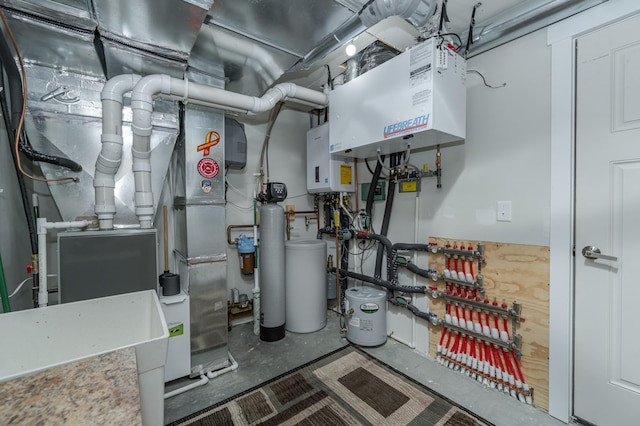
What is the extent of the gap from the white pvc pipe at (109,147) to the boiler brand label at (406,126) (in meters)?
1.71

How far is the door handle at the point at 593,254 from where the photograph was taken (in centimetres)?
148

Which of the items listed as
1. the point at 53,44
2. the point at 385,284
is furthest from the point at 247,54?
the point at 385,284

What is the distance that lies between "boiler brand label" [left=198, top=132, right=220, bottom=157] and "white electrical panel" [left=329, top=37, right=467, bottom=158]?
1070mm

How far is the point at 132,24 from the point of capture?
1473 mm

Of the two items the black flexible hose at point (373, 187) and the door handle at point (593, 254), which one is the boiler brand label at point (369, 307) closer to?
the black flexible hose at point (373, 187)

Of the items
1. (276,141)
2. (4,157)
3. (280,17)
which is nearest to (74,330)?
(4,157)

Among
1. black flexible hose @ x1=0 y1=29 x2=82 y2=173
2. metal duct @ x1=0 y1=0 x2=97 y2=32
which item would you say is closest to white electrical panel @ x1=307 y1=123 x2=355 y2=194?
metal duct @ x1=0 y1=0 x2=97 y2=32

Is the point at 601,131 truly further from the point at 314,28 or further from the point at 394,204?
the point at 314,28

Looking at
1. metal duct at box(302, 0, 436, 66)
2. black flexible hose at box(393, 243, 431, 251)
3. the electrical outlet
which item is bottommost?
black flexible hose at box(393, 243, 431, 251)

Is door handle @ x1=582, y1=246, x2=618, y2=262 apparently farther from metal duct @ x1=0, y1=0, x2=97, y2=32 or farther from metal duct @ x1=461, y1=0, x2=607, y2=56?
metal duct @ x1=0, y1=0, x2=97, y2=32

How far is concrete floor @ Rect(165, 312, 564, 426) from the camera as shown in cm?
169

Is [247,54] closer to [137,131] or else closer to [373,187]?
[137,131]

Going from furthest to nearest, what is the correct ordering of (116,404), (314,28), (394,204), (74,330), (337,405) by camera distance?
(394,204) < (337,405) < (314,28) < (74,330) < (116,404)

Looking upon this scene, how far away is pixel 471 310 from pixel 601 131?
136 centimetres
